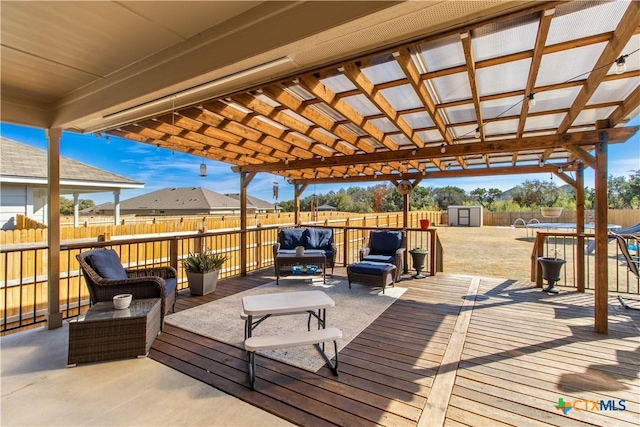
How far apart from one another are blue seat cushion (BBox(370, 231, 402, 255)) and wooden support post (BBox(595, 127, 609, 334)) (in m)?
3.13

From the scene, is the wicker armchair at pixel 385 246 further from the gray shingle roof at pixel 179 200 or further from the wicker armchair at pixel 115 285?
the gray shingle roof at pixel 179 200

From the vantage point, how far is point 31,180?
687 cm

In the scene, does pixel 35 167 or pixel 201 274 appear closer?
pixel 201 274

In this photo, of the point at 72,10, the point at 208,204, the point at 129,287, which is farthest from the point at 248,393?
the point at 208,204

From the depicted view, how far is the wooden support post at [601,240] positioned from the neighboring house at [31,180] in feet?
33.8

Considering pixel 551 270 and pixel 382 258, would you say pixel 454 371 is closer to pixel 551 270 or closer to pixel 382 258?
pixel 382 258

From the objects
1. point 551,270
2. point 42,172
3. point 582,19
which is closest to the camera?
point 582,19

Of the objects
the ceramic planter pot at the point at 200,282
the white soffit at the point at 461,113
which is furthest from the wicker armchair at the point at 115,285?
the white soffit at the point at 461,113

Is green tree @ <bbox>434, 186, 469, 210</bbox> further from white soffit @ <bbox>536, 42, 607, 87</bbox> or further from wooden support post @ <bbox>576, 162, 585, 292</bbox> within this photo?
white soffit @ <bbox>536, 42, 607, 87</bbox>

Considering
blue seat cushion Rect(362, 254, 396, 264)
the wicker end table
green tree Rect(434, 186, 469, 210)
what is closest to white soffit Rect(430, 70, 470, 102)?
blue seat cushion Rect(362, 254, 396, 264)

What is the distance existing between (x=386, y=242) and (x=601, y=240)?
3.39 m

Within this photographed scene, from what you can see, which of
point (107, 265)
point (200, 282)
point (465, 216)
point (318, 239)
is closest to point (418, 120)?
point (318, 239)

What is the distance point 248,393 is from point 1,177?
8.06 metres

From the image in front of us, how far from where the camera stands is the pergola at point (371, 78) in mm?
1799
